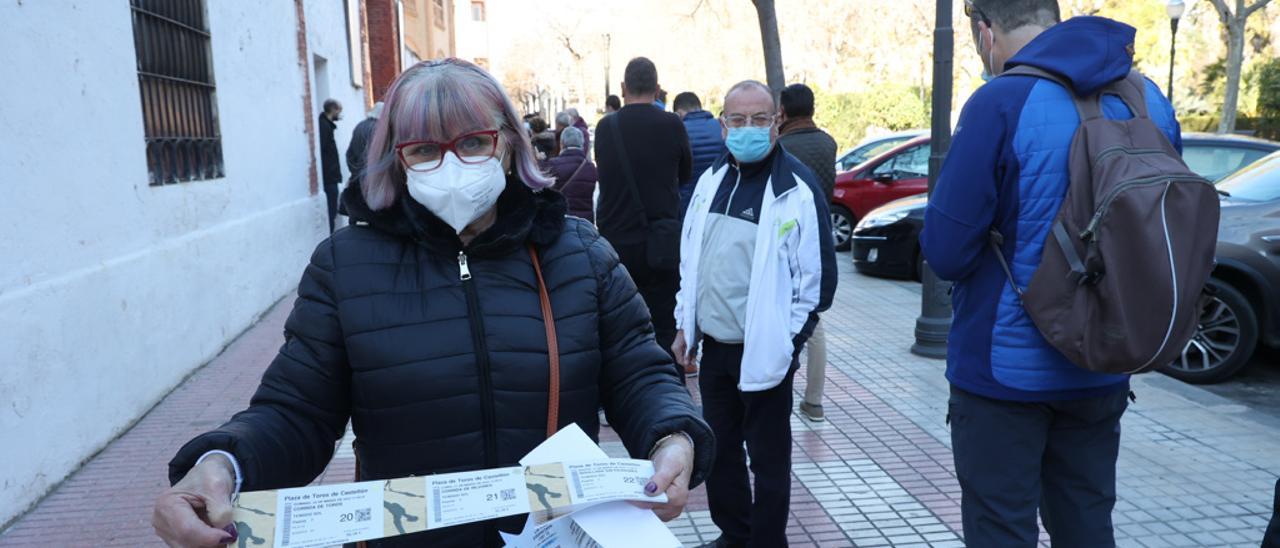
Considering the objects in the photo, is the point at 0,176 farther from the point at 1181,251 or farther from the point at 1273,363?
the point at 1273,363

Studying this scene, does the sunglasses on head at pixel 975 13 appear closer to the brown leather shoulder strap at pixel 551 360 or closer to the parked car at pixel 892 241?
the brown leather shoulder strap at pixel 551 360

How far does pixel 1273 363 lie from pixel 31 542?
26.3 feet

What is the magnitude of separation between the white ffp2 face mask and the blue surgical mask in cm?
192

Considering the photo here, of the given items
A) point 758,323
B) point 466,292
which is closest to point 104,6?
point 758,323

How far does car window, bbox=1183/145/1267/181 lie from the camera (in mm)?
8734

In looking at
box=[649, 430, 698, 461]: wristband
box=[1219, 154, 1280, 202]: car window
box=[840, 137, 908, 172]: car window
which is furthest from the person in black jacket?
box=[840, 137, 908, 172]: car window

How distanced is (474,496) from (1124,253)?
1.60 metres

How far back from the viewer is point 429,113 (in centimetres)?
189

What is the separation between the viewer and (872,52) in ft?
129

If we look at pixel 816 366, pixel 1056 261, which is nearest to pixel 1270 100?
pixel 816 366

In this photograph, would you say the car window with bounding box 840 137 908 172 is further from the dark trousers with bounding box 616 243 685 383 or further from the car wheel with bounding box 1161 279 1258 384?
the dark trousers with bounding box 616 243 685 383

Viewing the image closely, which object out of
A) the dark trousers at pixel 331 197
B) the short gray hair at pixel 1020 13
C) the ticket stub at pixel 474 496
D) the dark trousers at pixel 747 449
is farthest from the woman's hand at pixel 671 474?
the dark trousers at pixel 331 197

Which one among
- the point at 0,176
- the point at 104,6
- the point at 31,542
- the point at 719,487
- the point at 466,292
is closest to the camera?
the point at 466,292

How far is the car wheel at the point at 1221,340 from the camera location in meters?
6.44
